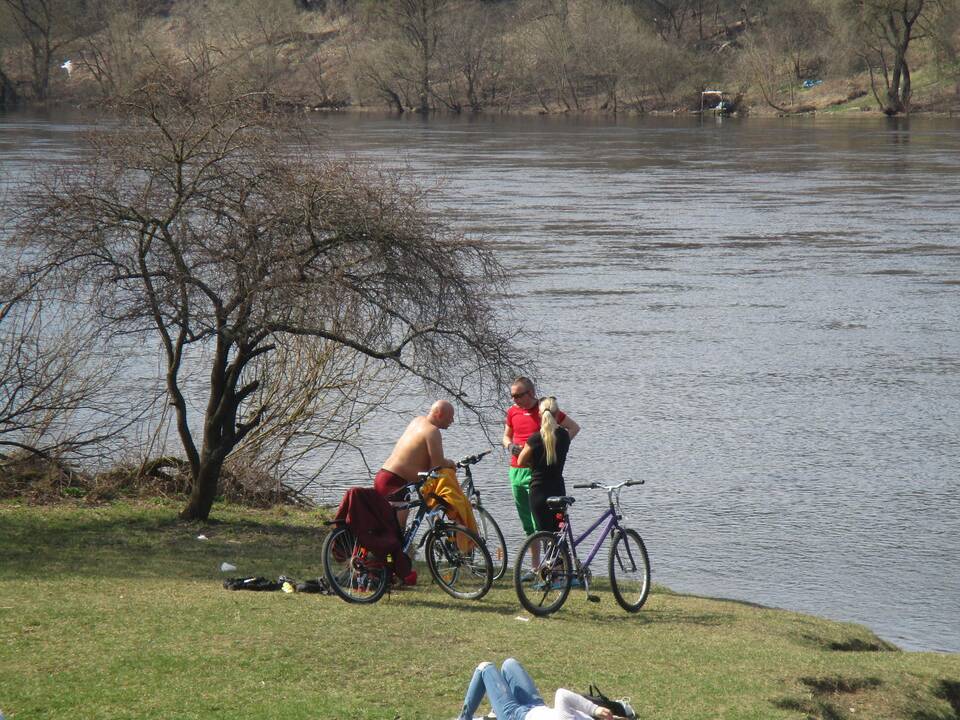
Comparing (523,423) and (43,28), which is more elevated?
(43,28)

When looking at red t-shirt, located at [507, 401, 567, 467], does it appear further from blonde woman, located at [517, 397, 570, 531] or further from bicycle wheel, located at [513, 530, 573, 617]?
bicycle wheel, located at [513, 530, 573, 617]

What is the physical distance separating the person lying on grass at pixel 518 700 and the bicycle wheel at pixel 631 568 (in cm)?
362

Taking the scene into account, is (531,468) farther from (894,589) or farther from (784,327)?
(784,327)

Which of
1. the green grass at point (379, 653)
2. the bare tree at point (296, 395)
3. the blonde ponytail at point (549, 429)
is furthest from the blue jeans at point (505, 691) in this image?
the bare tree at point (296, 395)

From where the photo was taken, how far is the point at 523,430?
11.4m

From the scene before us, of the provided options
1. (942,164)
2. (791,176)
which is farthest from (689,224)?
(942,164)

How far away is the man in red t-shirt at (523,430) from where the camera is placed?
443 inches

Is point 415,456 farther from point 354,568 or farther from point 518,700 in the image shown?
point 518,700

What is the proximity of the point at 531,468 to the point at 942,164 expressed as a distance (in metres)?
52.1

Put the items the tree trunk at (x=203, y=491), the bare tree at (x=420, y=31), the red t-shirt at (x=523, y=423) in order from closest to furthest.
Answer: the red t-shirt at (x=523, y=423) < the tree trunk at (x=203, y=491) < the bare tree at (x=420, y=31)

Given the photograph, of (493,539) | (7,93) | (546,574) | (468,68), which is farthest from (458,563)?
(468,68)

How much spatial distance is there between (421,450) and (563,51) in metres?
101

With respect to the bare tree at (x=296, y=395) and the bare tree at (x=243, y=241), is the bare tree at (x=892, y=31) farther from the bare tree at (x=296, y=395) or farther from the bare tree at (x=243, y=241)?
the bare tree at (x=243, y=241)

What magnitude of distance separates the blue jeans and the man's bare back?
3.60 m
